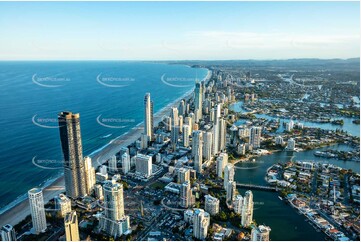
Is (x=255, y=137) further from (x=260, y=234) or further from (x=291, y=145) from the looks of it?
(x=260, y=234)

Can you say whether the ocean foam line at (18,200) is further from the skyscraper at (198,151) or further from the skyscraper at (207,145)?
the skyscraper at (207,145)

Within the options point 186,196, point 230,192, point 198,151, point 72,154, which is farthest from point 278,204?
point 72,154

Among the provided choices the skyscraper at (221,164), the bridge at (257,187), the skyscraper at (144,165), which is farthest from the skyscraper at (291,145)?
the skyscraper at (144,165)

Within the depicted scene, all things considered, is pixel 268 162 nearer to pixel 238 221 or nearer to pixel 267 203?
pixel 267 203

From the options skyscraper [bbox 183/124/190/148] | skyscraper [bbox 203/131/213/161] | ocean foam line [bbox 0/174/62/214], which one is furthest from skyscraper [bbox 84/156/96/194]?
skyscraper [bbox 183/124/190/148]

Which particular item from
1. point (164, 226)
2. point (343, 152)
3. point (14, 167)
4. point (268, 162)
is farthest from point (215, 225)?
point (343, 152)

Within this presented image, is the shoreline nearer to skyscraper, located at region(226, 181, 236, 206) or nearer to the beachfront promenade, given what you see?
the beachfront promenade
